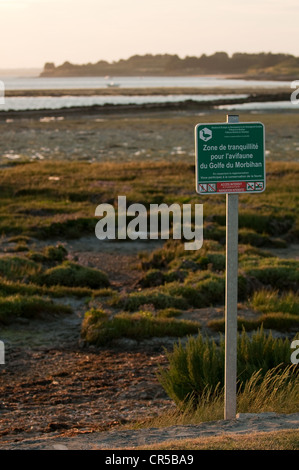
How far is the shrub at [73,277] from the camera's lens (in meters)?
14.1

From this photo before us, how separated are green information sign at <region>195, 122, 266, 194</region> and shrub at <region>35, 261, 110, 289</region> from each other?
26.4 ft

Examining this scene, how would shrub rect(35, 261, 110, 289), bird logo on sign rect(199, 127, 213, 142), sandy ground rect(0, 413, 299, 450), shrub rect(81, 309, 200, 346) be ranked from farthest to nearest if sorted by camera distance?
1. shrub rect(35, 261, 110, 289)
2. shrub rect(81, 309, 200, 346)
3. bird logo on sign rect(199, 127, 213, 142)
4. sandy ground rect(0, 413, 299, 450)

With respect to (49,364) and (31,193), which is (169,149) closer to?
(31,193)

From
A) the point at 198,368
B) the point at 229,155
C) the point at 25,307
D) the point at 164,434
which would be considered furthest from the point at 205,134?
the point at 25,307

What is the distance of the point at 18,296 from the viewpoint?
479 inches

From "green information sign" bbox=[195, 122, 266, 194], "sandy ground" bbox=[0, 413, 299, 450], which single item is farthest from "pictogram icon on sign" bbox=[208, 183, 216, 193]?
"sandy ground" bbox=[0, 413, 299, 450]

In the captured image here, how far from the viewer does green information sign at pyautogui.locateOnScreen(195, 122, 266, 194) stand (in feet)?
20.4

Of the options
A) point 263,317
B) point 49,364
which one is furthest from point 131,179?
point 49,364

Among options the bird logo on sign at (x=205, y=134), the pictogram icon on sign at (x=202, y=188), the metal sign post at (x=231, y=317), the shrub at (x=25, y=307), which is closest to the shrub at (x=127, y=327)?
the shrub at (x=25, y=307)

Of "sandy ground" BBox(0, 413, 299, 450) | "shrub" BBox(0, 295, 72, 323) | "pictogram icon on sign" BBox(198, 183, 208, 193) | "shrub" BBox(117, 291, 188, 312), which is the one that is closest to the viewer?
"sandy ground" BBox(0, 413, 299, 450)

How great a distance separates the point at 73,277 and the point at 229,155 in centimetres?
835

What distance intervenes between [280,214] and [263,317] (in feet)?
31.5

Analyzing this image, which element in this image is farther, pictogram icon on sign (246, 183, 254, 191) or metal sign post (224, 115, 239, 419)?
metal sign post (224, 115, 239, 419)

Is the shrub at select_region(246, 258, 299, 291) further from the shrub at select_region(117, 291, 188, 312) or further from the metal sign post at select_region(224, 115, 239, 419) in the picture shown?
the metal sign post at select_region(224, 115, 239, 419)
